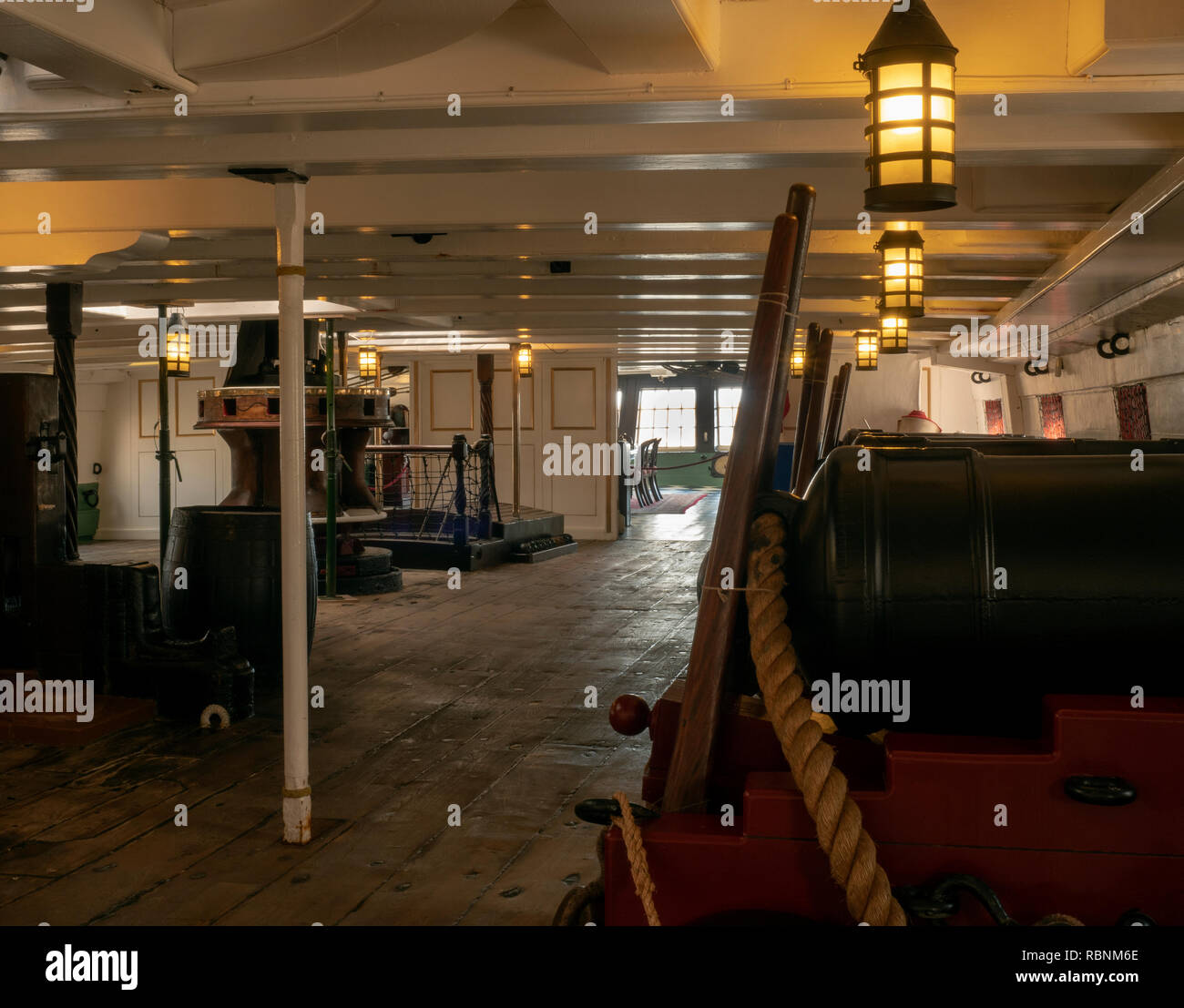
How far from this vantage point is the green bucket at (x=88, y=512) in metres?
16.6

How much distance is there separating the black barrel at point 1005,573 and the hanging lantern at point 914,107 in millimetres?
1027

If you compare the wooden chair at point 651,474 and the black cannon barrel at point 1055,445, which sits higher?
the black cannon barrel at point 1055,445

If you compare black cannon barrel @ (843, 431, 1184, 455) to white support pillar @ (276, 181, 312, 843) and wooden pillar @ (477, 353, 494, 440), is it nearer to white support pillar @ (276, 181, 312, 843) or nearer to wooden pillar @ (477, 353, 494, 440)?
white support pillar @ (276, 181, 312, 843)

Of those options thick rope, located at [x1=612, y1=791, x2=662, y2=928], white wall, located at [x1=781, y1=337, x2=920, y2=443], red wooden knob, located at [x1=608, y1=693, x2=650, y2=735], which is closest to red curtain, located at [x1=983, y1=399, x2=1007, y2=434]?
white wall, located at [x1=781, y1=337, x2=920, y2=443]

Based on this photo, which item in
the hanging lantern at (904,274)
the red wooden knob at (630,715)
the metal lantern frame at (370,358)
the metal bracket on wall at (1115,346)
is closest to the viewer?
the red wooden knob at (630,715)

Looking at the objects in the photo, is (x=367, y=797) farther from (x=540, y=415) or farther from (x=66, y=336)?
(x=540, y=415)

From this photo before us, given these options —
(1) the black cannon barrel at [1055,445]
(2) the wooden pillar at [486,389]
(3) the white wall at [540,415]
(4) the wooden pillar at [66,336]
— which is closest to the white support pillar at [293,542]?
(1) the black cannon barrel at [1055,445]

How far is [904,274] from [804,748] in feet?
13.5

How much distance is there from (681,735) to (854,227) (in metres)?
4.83

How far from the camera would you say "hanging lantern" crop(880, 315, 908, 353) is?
611 centimetres

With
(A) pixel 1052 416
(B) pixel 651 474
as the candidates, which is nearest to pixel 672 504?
(B) pixel 651 474

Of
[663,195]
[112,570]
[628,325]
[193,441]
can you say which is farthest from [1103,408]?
[193,441]

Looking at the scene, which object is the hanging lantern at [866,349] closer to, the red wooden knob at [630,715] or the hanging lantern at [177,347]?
the hanging lantern at [177,347]
